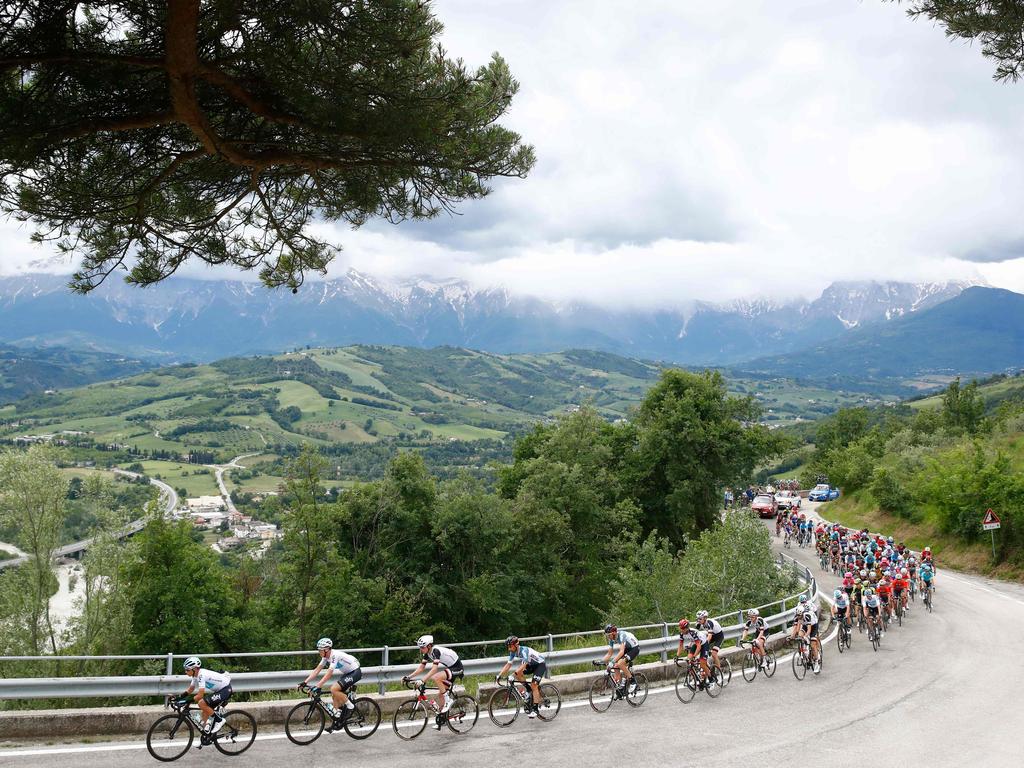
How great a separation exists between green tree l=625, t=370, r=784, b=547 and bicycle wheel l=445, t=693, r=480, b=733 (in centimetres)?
2594

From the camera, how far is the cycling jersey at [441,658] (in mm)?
10602

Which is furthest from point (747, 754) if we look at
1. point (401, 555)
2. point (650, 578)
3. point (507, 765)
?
point (401, 555)

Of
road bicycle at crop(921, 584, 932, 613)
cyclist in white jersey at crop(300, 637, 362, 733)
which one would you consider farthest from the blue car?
cyclist in white jersey at crop(300, 637, 362, 733)

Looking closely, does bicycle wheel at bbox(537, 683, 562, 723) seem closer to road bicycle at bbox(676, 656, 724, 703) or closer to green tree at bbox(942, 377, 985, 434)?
road bicycle at bbox(676, 656, 724, 703)

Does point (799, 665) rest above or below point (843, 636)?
above

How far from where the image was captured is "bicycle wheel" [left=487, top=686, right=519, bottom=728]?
11.0 m

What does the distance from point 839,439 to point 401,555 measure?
79.0 meters

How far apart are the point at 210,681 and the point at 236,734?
2.63 ft

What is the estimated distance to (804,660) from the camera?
14.9m

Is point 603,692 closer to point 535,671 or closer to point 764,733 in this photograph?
point 535,671

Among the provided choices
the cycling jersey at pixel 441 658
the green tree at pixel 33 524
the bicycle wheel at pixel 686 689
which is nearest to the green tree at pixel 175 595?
the green tree at pixel 33 524

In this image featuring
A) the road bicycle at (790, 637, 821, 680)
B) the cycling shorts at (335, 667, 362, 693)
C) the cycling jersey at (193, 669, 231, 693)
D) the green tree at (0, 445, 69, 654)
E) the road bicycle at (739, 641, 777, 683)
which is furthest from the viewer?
the green tree at (0, 445, 69, 654)

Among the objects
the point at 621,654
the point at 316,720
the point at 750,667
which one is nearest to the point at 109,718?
the point at 316,720

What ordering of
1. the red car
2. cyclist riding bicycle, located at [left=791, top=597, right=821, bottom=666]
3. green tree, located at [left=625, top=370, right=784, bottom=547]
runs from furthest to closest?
the red car
green tree, located at [left=625, top=370, right=784, bottom=547]
cyclist riding bicycle, located at [left=791, top=597, right=821, bottom=666]
